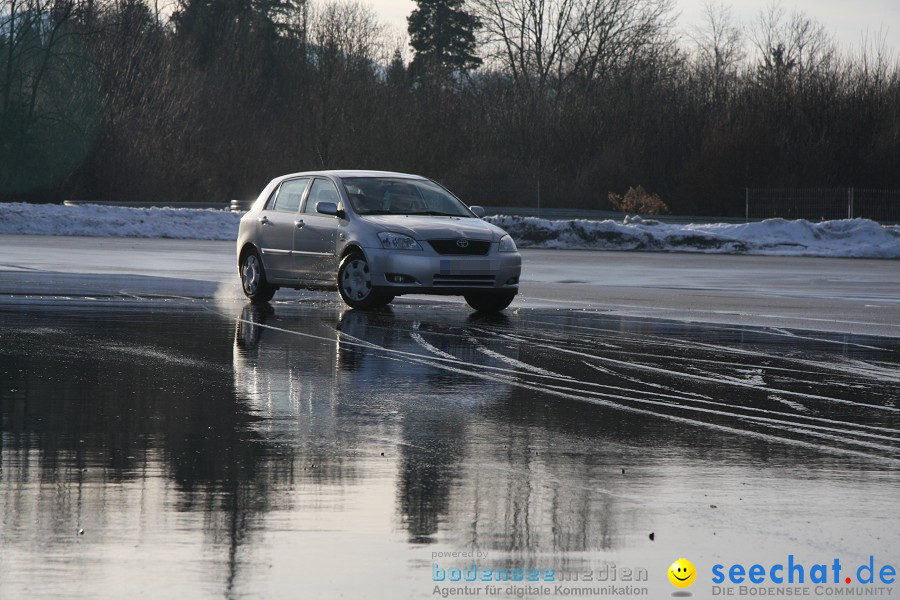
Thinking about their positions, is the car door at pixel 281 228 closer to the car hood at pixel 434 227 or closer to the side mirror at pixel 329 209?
the side mirror at pixel 329 209

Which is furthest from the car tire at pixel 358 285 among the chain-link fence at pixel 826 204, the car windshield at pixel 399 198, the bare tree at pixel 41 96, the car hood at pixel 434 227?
the chain-link fence at pixel 826 204

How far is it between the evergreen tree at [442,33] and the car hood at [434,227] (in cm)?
8821

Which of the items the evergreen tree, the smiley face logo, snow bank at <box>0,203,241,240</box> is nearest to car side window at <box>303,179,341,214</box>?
the smiley face logo

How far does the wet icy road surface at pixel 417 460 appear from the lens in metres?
5.46

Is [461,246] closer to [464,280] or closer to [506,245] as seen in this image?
[464,280]

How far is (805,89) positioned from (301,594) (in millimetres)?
70602

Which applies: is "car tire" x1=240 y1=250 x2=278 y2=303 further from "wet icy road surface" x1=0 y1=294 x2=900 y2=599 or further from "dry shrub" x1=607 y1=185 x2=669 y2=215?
"dry shrub" x1=607 y1=185 x2=669 y2=215

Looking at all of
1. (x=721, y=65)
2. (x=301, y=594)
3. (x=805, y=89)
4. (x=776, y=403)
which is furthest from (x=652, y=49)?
(x=301, y=594)

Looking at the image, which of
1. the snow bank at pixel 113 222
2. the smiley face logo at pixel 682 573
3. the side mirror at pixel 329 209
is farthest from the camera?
the snow bank at pixel 113 222

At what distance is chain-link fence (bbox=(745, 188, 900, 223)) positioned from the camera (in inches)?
2235

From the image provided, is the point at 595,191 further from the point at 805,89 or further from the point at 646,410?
the point at 646,410

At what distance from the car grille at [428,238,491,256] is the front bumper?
0.09m

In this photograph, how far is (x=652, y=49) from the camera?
3378 inches

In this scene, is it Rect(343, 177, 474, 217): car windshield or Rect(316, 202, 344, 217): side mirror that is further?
Rect(343, 177, 474, 217): car windshield
